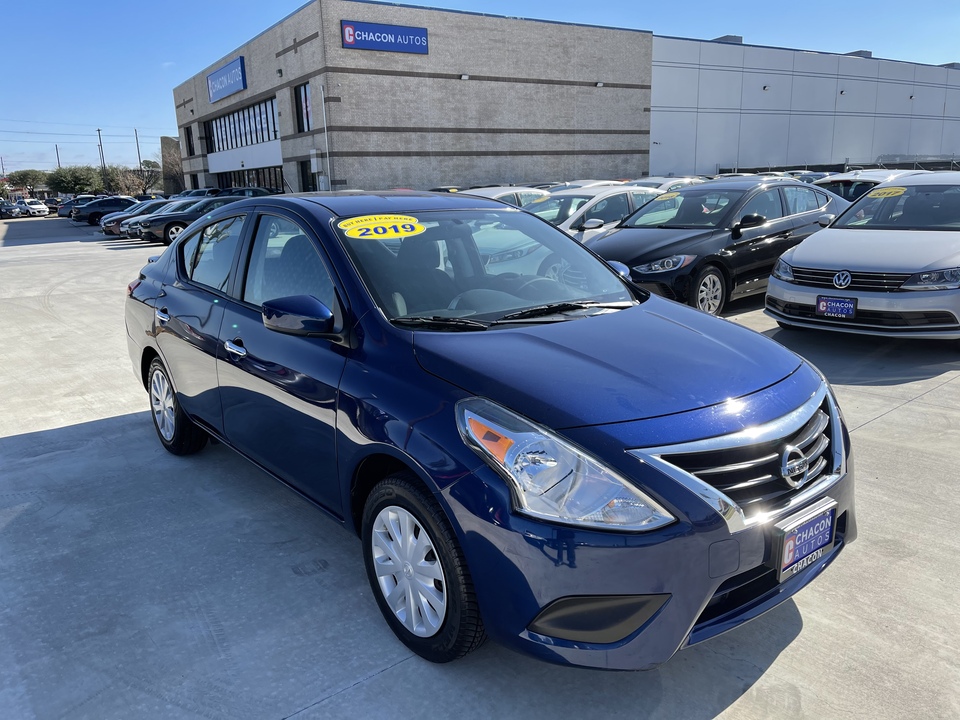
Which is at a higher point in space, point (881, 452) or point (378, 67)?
point (378, 67)

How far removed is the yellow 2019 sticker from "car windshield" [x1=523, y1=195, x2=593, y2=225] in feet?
14.6

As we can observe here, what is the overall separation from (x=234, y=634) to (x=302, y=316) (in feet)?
4.14

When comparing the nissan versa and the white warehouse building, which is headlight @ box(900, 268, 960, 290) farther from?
the white warehouse building

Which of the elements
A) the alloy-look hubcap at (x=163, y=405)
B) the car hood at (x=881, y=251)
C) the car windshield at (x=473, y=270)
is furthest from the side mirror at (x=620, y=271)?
the car hood at (x=881, y=251)

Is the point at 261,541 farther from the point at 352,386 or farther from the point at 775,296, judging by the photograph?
the point at 775,296

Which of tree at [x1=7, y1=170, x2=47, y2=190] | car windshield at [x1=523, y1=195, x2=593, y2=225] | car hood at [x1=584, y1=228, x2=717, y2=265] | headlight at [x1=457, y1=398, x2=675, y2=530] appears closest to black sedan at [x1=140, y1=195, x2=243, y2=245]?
car windshield at [x1=523, y1=195, x2=593, y2=225]

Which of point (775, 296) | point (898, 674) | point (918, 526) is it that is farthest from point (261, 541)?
point (775, 296)

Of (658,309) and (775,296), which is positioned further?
(775,296)

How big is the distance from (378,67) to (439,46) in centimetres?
310

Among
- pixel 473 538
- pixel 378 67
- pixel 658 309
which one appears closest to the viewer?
pixel 473 538

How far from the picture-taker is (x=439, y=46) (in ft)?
105

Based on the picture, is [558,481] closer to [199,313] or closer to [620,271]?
[620,271]

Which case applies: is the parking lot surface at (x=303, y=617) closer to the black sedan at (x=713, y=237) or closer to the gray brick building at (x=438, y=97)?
the black sedan at (x=713, y=237)

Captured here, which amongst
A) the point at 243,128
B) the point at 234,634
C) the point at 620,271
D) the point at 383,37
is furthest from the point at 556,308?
the point at 243,128
